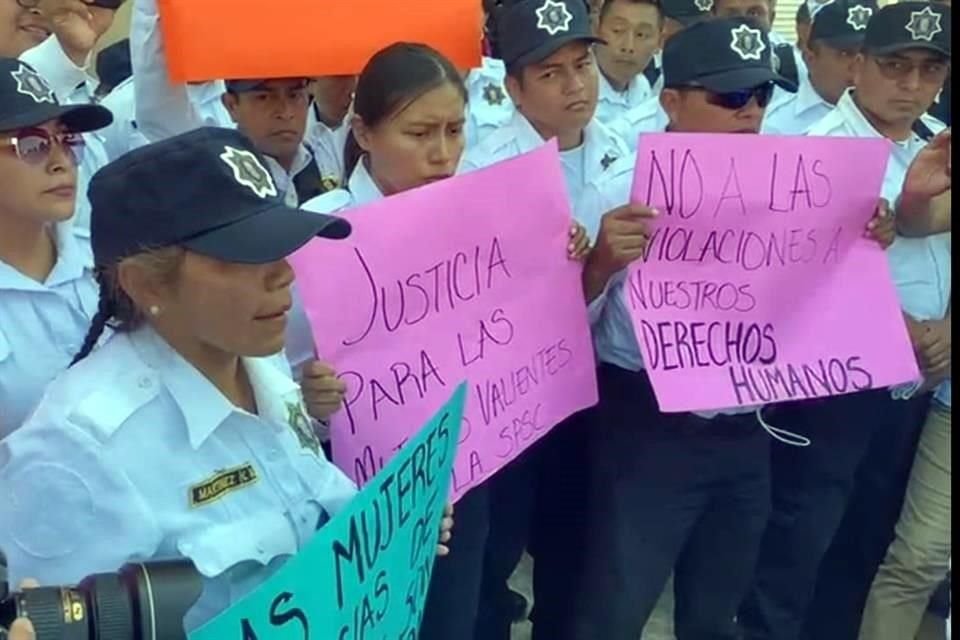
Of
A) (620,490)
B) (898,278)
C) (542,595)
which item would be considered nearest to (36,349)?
(620,490)

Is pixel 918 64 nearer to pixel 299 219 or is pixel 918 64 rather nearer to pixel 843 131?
pixel 843 131

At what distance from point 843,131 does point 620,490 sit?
0.96 metres

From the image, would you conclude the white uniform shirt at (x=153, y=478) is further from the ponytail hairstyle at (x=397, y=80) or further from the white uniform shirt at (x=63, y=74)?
the white uniform shirt at (x=63, y=74)

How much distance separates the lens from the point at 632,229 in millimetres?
2510

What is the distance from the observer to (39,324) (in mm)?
2229

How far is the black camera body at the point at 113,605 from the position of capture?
129 centimetres

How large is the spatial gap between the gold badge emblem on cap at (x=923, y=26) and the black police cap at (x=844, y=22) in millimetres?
919

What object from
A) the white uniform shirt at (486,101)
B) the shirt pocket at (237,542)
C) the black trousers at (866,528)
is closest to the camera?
the shirt pocket at (237,542)

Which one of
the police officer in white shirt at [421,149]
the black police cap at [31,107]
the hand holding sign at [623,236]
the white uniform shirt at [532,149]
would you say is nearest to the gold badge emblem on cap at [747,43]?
the white uniform shirt at [532,149]

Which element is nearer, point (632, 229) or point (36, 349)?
point (36, 349)

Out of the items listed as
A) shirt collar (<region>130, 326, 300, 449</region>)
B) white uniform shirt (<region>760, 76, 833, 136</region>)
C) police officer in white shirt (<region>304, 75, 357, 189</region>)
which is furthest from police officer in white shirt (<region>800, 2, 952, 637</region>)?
shirt collar (<region>130, 326, 300, 449</region>)

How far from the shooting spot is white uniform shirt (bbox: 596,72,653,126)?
163 inches

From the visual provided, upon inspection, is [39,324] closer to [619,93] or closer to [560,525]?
[560,525]

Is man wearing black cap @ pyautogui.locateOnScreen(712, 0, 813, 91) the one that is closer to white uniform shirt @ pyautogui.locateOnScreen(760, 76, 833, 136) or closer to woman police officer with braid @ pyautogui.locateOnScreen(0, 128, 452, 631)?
white uniform shirt @ pyautogui.locateOnScreen(760, 76, 833, 136)
